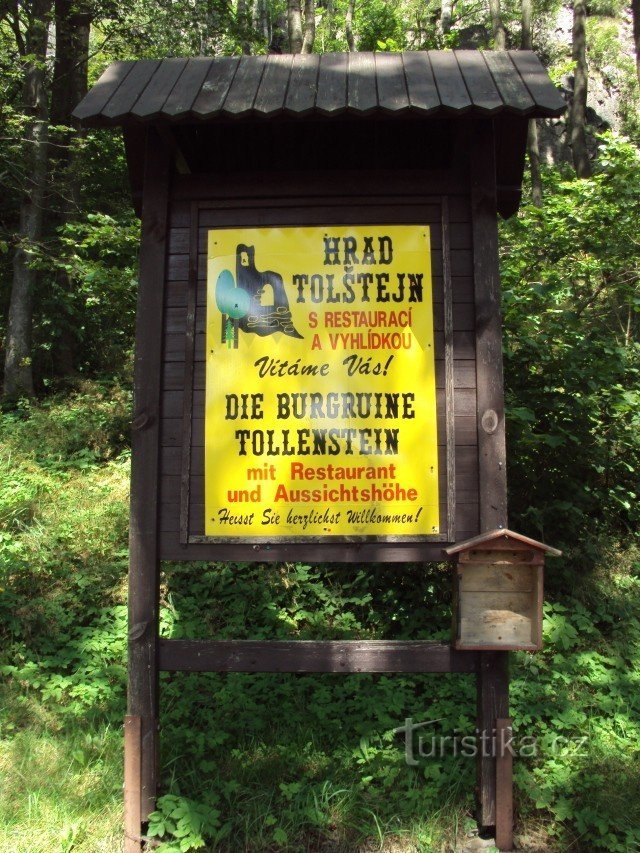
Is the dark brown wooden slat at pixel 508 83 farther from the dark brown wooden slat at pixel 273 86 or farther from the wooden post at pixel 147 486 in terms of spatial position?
the wooden post at pixel 147 486

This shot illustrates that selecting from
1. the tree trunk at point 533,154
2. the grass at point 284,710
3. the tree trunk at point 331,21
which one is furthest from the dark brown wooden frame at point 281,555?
the tree trunk at point 331,21

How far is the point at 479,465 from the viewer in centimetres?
339

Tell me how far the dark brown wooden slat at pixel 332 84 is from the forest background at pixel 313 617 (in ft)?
9.12

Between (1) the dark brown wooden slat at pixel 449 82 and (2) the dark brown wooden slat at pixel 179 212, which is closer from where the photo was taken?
(1) the dark brown wooden slat at pixel 449 82

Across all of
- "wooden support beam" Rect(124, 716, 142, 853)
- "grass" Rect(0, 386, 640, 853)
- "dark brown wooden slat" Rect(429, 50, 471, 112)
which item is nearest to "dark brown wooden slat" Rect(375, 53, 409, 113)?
"dark brown wooden slat" Rect(429, 50, 471, 112)

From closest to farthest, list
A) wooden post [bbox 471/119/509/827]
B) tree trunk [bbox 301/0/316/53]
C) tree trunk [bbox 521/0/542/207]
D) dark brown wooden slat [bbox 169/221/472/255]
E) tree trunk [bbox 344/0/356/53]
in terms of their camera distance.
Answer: wooden post [bbox 471/119/509/827]
dark brown wooden slat [bbox 169/221/472/255]
tree trunk [bbox 301/0/316/53]
tree trunk [bbox 521/0/542/207]
tree trunk [bbox 344/0/356/53]

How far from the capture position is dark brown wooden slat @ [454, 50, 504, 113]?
312 cm

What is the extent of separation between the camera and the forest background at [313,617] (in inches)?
134

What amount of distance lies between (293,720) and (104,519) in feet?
10.4

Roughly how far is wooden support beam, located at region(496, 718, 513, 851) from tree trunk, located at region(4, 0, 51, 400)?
8.66 m

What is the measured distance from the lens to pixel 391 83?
10.8ft

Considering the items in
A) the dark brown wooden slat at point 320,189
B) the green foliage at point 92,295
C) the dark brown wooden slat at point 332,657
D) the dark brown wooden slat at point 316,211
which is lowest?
the dark brown wooden slat at point 332,657

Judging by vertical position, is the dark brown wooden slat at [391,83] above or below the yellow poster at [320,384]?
above

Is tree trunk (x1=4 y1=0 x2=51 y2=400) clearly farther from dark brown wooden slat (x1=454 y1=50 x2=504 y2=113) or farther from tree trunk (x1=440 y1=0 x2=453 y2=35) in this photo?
tree trunk (x1=440 y1=0 x2=453 y2=35)
